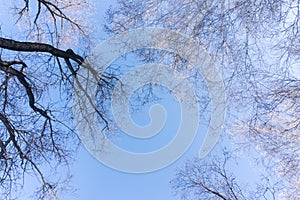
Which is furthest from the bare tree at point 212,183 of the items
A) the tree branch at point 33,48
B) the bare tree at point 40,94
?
the tree branch at point 33,48

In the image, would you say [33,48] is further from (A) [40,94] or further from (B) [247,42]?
(B) [247,42]

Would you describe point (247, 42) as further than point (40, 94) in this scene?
No

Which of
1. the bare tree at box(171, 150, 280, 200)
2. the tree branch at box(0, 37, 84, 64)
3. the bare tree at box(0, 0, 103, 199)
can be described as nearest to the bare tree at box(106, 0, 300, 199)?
the tree branch at box(0, 37, 84, 64)

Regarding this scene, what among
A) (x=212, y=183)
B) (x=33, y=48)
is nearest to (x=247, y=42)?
(x=33, y=48)

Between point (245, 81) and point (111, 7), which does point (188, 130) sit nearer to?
point (245, 81)

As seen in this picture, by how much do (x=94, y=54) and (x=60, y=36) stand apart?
850 mm

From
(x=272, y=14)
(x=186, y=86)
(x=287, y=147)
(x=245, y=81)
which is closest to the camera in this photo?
(x=272, y=14)

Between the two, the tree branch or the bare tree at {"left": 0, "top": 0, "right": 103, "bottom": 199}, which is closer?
the tree branch

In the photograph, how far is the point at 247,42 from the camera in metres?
2.08

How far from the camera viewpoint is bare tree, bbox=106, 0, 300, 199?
6.54 feet

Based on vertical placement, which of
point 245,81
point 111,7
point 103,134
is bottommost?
point 245,81

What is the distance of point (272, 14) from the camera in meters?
1.97

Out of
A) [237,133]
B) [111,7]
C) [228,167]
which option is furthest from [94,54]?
[228,167]

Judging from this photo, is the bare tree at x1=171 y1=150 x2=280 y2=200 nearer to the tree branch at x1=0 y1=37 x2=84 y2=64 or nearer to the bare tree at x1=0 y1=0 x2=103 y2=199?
the bare tree at x1=0 y1=0 x2=103 y2=199
